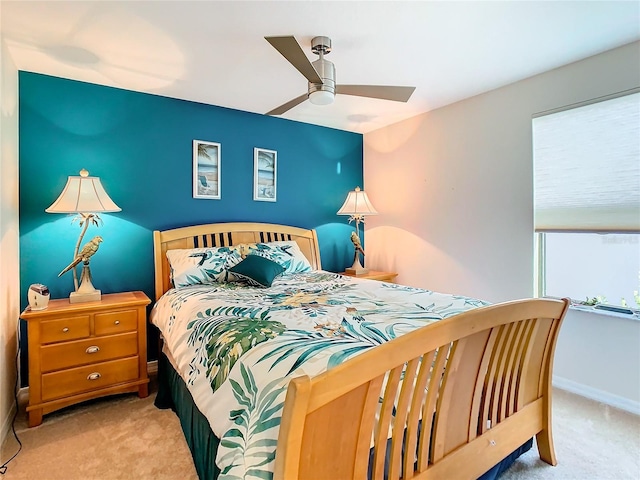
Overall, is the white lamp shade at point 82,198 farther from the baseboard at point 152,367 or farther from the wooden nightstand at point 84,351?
the baseboard at point 152,367

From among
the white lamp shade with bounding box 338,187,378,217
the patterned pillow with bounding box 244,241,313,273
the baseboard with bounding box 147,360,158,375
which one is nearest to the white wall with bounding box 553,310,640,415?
the white lamp shade with bounding box 338,187,378,217

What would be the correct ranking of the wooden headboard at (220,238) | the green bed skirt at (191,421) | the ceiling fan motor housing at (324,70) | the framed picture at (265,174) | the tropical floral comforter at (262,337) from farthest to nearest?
1. the framed picture at (265,174)
2. the wooden headboard at (220,238)
3. the ceiling fan motor housing at (324,70)
4. the green bed skirt at (191,421)
5. the tropical floral comforter at (262,337)

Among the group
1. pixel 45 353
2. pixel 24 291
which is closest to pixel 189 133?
pixel 24 291

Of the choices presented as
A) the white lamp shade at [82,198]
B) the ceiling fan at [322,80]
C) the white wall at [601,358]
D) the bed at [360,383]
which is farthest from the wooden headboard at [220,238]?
the white wall at [601,358]

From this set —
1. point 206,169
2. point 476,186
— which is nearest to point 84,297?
point 206,169

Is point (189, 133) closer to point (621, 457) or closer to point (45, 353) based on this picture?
point (45, 353)

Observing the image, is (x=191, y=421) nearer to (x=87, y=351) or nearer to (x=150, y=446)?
(x=150, y=446)

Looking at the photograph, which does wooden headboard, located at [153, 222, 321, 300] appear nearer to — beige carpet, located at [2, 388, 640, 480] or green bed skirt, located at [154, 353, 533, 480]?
green bed skirt, located at [154, 353, 533, 480]

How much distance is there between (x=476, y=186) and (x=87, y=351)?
345 centimetres

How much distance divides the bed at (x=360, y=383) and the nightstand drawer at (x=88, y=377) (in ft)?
1.56

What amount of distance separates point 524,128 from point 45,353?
155 inches

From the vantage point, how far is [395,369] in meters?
1.08

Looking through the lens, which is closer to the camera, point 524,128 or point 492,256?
point 524,128

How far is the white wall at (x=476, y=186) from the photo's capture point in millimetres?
2604
